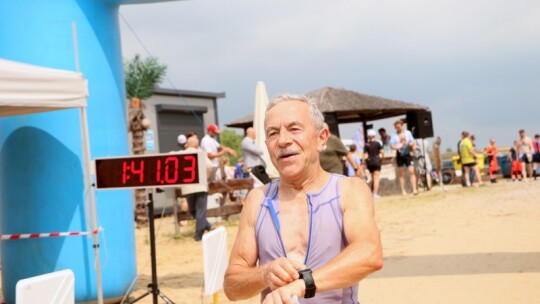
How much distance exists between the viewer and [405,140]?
18031 millimetres

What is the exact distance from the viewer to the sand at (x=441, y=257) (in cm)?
622

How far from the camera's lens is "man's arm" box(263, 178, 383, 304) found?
212cm

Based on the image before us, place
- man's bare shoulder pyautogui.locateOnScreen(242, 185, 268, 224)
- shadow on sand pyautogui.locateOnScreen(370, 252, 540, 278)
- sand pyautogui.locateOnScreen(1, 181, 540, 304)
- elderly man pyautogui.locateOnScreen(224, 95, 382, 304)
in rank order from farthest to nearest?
shadow on sand pyautogui.locateOnScreen(370, 252, 540, 278) < sand pyautogui.locateOnScreen(1, 181, 540, 304) < man's bare shoulder pyautogui.locateOnScreen(242, 185, 268, 224) < elderly man pyautogui.locateOnScreen(224, 95, 382, 304)

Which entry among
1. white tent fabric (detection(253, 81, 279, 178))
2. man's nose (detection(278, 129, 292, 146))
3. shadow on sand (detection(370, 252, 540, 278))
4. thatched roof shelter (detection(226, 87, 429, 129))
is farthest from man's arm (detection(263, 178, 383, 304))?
thatched roof shelter (detection(226, 87, 429, 129))

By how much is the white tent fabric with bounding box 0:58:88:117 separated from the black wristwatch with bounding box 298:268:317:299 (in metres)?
3.56

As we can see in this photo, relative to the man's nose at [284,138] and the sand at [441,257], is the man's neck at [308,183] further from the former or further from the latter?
the sand at [441,257]

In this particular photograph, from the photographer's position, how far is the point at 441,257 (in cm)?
815

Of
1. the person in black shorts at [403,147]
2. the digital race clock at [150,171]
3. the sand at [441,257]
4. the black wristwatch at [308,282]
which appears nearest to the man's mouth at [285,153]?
the black wristwatch at [308,282]

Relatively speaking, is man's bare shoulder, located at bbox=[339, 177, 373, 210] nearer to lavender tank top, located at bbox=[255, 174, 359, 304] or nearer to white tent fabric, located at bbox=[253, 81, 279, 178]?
lavender tank top, located at bbox=[255, 174, 359, 304]

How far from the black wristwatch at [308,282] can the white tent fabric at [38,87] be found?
11.7ft

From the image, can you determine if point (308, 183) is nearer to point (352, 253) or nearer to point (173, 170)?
point (352, 253)

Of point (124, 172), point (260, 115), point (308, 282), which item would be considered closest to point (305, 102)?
point (308, 282)

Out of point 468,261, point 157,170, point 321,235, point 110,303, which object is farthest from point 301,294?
point 468,261

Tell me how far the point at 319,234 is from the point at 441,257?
20.4 feet
